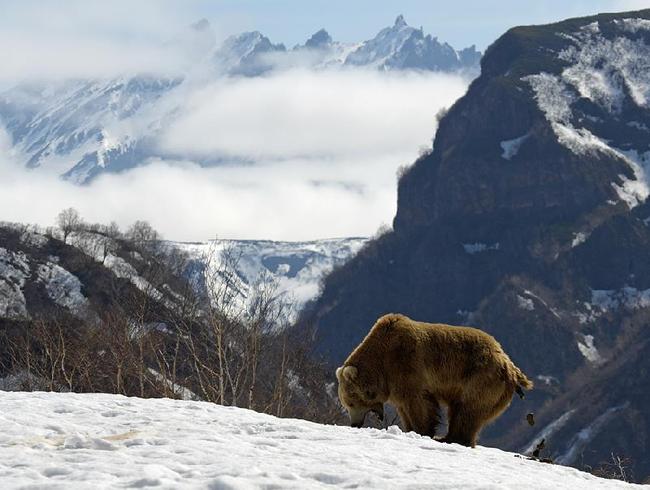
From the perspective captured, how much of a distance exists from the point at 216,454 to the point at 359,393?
478cm

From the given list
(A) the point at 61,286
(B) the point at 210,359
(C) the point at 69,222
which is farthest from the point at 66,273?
(B) the point at 210,359

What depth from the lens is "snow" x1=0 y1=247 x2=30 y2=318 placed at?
8292cm

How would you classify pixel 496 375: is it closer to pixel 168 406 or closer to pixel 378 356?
pixel 378 356

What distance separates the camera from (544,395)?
647ft

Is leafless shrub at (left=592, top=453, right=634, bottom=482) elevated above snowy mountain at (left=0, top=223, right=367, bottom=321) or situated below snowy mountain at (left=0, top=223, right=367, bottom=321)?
below

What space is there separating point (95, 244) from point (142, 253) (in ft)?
20.5

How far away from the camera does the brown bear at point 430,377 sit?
1537cm

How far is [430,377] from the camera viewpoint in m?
15.4

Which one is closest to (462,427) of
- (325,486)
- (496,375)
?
(496,375)

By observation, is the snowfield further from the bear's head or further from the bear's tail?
the bear's tail

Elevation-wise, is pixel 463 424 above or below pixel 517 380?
below

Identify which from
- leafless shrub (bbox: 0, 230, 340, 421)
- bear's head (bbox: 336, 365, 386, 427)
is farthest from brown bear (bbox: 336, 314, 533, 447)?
leafless shrub (bbox: 0, 230, 340, 421)

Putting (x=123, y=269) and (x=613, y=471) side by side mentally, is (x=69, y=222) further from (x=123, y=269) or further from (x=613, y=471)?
(x=613, y=471)

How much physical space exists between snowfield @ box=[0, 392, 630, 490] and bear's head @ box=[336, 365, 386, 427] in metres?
1.33
